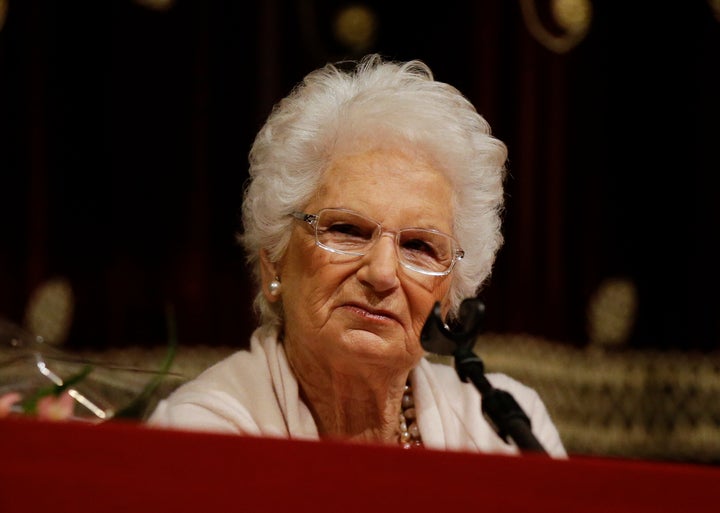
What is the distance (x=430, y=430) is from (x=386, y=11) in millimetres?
2496

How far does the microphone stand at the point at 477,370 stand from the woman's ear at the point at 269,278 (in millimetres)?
667

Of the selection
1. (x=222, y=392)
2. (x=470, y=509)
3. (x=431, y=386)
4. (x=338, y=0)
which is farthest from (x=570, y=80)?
(x=470, y=509)

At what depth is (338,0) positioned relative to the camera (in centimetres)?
387

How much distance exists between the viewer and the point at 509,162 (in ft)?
11.8

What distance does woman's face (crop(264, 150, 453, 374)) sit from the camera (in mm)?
1515

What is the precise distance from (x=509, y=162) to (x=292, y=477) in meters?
3.08

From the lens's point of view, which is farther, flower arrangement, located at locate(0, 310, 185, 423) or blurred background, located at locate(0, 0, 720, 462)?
blurred background, located at locate(0, 0, 720, 462)

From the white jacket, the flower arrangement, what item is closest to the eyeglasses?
the white jacket

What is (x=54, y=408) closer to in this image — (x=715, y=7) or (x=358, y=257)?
(x=358, y=257)

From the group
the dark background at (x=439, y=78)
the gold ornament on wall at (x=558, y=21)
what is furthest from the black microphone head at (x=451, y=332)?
the gold ornament on wall at (x=558, y=21)

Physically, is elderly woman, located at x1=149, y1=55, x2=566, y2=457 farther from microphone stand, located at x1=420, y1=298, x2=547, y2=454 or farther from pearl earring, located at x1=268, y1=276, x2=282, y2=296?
microphone stand, located at x1=420, y1=298, x2=547, y2=454

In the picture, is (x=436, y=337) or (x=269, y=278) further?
(x=269, y=278)

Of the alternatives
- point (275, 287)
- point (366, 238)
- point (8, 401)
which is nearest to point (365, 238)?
point (366, 238)

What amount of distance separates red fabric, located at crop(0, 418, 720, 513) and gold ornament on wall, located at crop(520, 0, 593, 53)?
3261 mm
